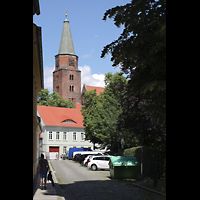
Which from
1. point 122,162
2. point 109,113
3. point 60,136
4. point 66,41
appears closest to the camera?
point 122,162

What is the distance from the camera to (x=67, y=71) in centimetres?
10750

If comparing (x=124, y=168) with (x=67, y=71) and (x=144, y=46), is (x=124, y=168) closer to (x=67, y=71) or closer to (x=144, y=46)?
→ (x=144, y=46)

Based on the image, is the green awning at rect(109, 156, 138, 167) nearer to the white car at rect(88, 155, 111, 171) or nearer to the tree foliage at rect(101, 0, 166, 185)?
the tree foliage at rect(101, 0, 166, 185)

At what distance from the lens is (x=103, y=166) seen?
31.3 meters

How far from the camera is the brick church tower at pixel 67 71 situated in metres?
106

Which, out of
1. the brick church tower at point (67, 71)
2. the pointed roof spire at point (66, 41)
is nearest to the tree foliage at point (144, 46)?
the brick church tower at point (67, 71)

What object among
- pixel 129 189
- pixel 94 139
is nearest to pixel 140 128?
pixel 129 189

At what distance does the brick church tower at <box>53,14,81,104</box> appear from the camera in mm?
106250

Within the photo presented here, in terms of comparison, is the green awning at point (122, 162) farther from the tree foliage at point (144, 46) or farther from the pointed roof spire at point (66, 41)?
the pointed roof spire at point (66, 41)

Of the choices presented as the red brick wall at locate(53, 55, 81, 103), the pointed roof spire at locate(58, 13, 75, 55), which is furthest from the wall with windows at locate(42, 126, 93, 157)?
the pointed roof spire at locate(58, 13, 75, 55)

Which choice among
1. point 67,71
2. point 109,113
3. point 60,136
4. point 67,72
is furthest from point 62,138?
point 67,71

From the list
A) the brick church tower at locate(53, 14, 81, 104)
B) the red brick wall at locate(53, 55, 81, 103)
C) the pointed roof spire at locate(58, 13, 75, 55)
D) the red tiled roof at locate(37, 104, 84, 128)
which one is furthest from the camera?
the pointed roof spire at locate(58, 13, 75, 55)
